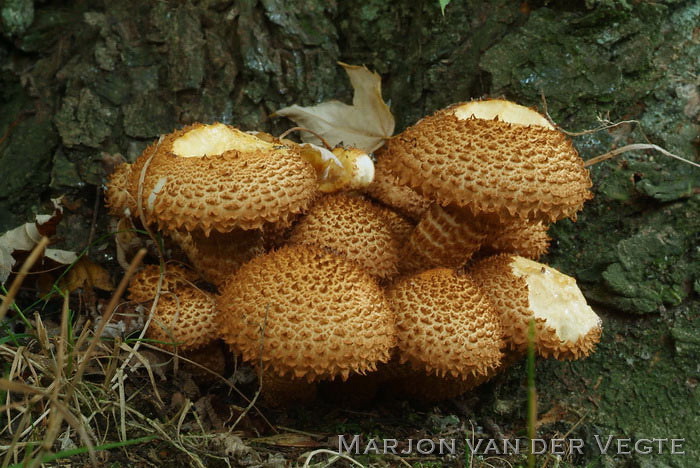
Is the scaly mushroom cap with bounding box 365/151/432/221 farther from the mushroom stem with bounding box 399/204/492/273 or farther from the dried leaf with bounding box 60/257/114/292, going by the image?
the dried leaf with bounding box 60/257/114/292

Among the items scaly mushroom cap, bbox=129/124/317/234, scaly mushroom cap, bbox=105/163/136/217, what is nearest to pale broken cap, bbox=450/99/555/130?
scaly mushroom cap, bbox=129/124/317/234

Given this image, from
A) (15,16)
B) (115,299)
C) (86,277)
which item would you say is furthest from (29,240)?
(115,299)

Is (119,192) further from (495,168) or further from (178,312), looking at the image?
(495,168)

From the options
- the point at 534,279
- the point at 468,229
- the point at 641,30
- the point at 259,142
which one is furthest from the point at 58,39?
the point at 641,30

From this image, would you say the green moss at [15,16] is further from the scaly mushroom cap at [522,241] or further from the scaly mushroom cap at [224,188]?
the scaly mushroom cap at [522,241]

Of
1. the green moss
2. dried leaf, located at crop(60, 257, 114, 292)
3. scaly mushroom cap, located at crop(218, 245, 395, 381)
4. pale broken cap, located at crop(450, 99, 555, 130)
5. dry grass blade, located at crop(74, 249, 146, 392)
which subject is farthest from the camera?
the green moss

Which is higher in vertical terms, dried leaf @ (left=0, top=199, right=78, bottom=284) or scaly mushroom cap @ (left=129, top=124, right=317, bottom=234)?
scaly mushroom cap @ (left=129, top=124, right=317, bottom=234)
